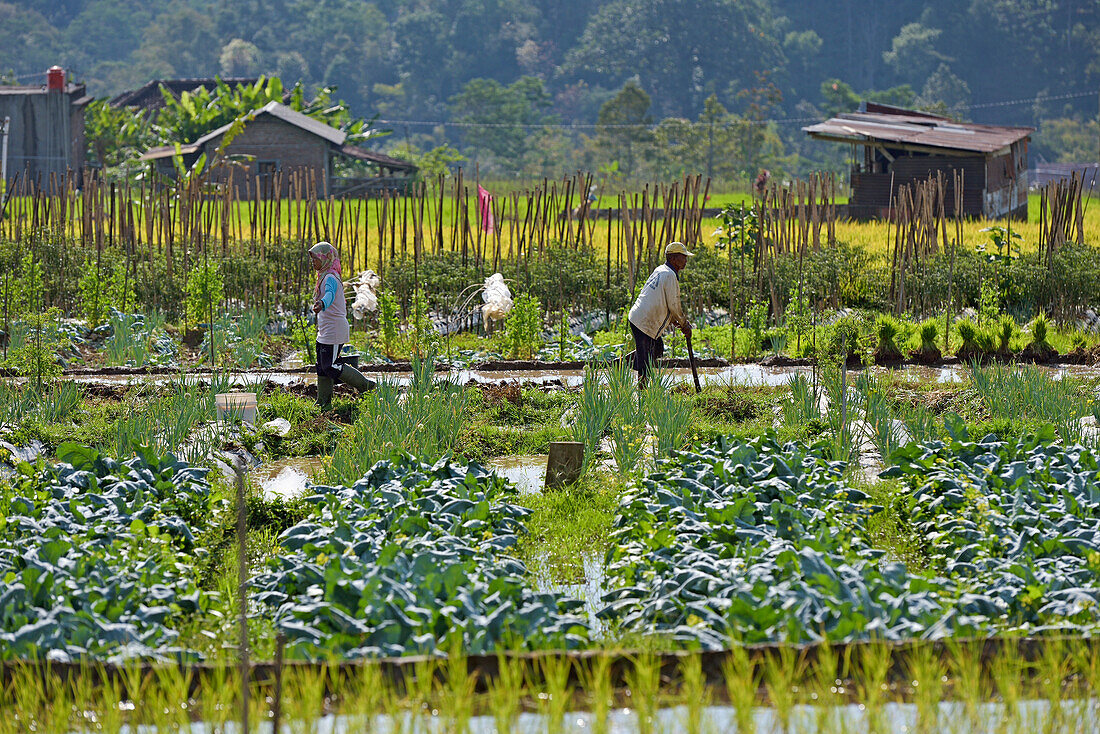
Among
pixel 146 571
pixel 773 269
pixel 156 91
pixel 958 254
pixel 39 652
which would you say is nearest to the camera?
pixel 39 652

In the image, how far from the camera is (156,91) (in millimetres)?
50875

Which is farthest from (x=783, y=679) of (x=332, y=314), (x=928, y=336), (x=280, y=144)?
(x=280, y=144)

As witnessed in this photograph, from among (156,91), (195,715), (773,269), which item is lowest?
(195,715)

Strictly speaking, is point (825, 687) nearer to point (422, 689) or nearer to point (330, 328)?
point (422, 689)

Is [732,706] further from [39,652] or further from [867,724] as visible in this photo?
[39,652]

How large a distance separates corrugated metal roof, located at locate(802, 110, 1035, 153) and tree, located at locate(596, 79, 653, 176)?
72.9 ft

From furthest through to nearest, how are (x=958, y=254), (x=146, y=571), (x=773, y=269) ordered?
(x=958, y=254)
(x=773, y=269)
(x=146, y=571)

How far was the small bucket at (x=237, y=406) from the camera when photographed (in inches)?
328

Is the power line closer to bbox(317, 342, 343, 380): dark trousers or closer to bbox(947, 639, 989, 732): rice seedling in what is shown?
bbox(317, 342, 343, 380): dark trousers

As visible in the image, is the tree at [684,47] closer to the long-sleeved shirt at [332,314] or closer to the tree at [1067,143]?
the tree at [1067,143]

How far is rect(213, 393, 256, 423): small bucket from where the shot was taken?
27.3ft

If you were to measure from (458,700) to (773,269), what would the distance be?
10.3 m

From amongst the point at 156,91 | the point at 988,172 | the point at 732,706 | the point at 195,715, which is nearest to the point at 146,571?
the point at 195,715

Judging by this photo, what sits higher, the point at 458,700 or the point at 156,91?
the point at 156,91
